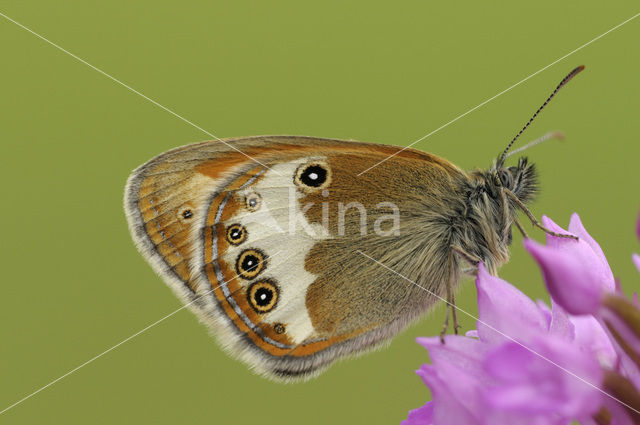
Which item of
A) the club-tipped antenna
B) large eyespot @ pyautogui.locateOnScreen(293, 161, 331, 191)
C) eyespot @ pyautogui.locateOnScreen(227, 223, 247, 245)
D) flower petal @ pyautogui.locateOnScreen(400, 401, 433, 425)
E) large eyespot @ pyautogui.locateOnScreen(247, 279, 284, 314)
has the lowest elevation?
flower petal @ pyautogui.locateOnScreen(400, 401, 433, 425)

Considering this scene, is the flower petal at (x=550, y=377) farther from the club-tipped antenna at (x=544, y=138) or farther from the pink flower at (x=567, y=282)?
the club-tipped antenna at (x=544, y=138)

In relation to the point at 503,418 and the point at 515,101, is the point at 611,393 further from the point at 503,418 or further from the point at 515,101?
the point at 515,101

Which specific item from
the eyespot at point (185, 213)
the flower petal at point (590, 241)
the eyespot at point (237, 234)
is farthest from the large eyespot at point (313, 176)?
the flower petal at point (590, 241)

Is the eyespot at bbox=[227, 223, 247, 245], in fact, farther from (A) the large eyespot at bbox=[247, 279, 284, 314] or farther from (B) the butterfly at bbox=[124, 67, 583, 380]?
(A) the large eyespot at bbox=[247, 279, 284, 314]

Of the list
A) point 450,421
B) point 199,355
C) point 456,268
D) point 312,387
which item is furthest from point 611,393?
point 199,355

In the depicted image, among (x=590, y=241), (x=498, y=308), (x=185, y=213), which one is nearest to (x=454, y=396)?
(x=498, y=308)

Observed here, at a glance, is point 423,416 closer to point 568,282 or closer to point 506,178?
point 568,282

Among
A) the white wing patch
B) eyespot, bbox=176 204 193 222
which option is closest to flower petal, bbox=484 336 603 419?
the white wing patch
